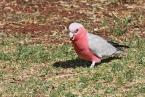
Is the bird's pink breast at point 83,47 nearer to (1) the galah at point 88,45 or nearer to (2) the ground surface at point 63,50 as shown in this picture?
(1) the galah at point 88,45

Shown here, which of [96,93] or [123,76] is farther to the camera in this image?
[123,76]

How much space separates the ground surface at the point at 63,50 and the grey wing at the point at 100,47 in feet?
0.66

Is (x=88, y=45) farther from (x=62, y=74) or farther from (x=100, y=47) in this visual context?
(x=62, y=74)

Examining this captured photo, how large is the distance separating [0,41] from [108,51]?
2.78 m

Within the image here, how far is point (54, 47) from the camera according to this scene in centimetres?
1135

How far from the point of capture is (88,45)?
381 inches

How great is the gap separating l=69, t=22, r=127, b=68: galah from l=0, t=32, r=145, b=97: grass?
0.18 meters

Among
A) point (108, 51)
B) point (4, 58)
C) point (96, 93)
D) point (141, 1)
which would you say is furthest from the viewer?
point (141, 1)

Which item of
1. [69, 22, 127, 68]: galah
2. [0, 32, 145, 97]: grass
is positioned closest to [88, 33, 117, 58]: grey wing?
[69, 22, 127, 68]: galah

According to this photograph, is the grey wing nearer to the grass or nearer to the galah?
the galah

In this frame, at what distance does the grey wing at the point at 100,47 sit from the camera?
9719 millimetres

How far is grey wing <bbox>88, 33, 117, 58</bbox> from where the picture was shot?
31.9 feet

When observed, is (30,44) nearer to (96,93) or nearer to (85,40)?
(85,40)

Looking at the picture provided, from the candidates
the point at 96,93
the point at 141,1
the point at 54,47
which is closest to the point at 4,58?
the point at 54,47
